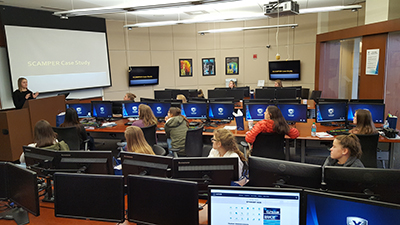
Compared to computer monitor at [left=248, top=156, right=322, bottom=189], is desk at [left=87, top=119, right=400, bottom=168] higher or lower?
lower

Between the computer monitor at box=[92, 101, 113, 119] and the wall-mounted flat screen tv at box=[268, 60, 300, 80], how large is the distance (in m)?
7.00

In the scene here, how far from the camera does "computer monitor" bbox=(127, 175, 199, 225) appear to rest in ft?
6.71

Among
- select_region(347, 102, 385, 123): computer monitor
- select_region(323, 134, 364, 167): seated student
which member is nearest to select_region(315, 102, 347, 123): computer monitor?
select_region(347, 102, 385, 123): computer monitor

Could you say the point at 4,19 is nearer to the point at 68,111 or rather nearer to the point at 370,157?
the point at 68,111

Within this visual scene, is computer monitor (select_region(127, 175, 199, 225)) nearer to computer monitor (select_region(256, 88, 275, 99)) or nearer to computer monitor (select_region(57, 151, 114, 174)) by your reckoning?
computer monitor (select_region(57, 151, 114, 174))

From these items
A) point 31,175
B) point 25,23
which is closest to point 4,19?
point 25,23

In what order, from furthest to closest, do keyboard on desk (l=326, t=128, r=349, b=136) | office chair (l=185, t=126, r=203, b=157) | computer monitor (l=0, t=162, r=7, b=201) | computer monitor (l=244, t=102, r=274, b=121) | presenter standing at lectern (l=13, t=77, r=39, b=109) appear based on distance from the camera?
presenter standing at lectern (l=13, t=77, r=39, b=109)
computer monitor (l=244, t=102, r=274, b=121)
keyboard on desk (l=326, t=128, r=349, b=136)
office chair (l=185, t=126, r=203, b=157)
computer monitor (l=0, t=162, r=7, b=201)

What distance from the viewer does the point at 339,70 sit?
395 inches

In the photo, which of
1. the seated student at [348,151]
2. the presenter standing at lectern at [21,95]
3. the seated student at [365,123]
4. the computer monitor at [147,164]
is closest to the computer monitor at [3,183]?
the computer monitor at [147,164]

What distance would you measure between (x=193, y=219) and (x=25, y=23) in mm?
8286

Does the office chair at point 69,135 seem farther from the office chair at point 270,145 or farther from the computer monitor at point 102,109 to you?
the office chair at point 270,145

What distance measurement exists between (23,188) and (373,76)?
8.01m

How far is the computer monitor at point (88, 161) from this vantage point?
2.75 metres

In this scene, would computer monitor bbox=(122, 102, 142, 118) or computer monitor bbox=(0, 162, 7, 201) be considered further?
computer monitor bbox=(122, 102, 142, 118)
